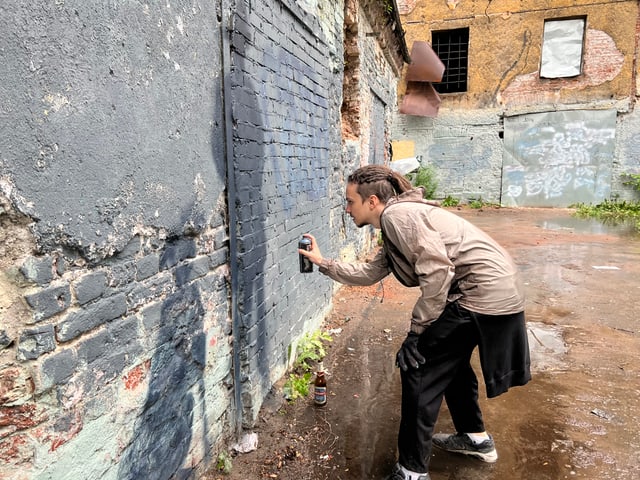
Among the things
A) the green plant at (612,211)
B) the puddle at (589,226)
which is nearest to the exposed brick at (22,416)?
the puddle at (589,226)

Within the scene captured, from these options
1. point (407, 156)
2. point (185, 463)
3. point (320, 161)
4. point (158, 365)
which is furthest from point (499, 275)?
point (407, 156)

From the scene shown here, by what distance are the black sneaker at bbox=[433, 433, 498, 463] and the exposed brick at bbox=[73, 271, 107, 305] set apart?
2240 millimetres

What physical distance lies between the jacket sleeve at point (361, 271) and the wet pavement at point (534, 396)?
108 centimetres

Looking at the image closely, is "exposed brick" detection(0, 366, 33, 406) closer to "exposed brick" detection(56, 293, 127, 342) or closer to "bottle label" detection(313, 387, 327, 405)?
"exposed brick" detection(56, 293, 127, 342)

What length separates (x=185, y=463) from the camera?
7.43 feet

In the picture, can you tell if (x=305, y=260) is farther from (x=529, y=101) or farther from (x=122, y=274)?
(x=529, y=101)

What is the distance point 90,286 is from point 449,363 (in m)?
1.72

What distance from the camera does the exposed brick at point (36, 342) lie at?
1337mm

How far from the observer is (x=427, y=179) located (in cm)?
1644

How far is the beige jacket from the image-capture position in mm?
2135

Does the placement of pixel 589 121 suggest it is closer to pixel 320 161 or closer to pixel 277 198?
pixel 320 161

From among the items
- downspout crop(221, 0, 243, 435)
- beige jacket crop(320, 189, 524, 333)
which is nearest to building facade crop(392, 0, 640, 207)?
downspout crop(221, 0, 243, 435)

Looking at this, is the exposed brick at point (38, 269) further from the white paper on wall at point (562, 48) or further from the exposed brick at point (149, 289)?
the white paper on wall at point (562, 48)

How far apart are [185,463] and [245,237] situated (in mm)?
1258
